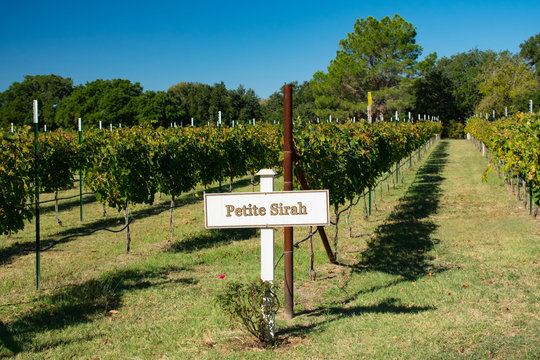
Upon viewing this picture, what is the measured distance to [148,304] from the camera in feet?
18.8

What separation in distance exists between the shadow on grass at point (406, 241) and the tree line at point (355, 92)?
3008 cm

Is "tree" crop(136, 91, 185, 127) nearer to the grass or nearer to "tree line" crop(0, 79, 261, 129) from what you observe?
"tree line" crop(0, 79, 261, 129)

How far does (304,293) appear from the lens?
19.8 ft

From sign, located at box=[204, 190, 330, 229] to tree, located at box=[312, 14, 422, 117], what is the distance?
143 ft

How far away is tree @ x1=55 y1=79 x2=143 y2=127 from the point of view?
5775 cm

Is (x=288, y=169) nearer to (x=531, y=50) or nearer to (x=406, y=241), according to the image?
(x=406, y=241)

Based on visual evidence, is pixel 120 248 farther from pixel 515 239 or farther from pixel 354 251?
pixel 515 239

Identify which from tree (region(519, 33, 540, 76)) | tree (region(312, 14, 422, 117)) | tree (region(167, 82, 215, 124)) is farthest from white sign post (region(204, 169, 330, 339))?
tree (region(519, 33, 540, 76))

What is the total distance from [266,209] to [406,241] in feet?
18.3

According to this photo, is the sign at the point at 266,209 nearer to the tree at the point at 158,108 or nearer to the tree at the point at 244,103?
the tree at the point at 158,108

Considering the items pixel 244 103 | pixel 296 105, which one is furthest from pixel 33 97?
pixel 296 105

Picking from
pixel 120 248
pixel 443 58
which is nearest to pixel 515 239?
pixel 120 248

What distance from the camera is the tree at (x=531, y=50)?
75.4m

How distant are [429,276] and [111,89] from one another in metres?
61.0
